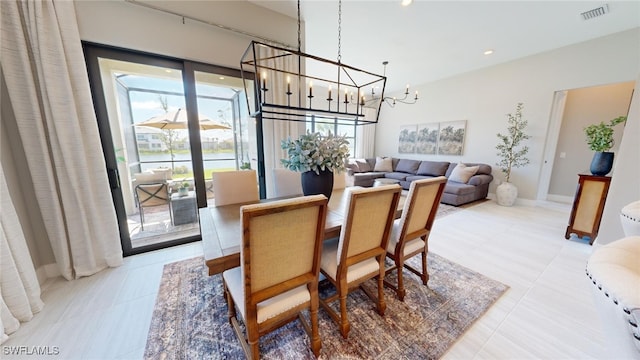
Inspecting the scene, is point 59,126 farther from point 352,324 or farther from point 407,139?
point 407,139

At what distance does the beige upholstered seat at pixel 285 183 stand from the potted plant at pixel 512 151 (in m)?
4.40

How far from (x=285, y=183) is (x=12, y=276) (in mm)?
2044

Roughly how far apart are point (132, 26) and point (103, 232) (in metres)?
2.06

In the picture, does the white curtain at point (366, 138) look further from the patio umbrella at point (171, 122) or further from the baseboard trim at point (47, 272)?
the baseboard trim at point (47, 272)

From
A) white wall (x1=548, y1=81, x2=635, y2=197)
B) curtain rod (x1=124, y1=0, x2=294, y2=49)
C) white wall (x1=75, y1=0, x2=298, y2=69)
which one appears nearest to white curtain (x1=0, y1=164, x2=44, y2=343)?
white wall (x1=75, y1=0, x2=298, y2=69)

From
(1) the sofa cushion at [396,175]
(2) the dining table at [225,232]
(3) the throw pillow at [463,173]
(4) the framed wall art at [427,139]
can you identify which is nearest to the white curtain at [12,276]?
(2) the dining table at [225,232]

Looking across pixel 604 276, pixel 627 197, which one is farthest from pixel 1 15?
pixel 627 197

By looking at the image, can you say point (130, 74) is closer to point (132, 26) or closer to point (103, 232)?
point (132, 26)

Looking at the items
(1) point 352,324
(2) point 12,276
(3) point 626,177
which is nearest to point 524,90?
(3) point 626,177

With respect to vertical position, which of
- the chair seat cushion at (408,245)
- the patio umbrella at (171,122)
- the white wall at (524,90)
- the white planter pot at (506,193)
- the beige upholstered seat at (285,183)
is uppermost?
the white wall at (524,90)

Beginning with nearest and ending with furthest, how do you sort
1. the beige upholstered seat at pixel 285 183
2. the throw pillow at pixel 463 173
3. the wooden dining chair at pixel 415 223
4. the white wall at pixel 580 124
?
1. the wooden dining chair at pixel 415 223
2. the beige upholstered seat at pixel 285 183
3. the white wall at pixel 580 124
4. the throw pillow at pixel 463 173

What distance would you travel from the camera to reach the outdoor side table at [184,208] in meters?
2.86

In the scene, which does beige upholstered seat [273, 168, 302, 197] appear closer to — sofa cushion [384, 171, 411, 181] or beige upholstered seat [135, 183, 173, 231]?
beige upholstered seat [135, 183, 173, 231]

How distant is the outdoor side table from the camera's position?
2855 millimetres
